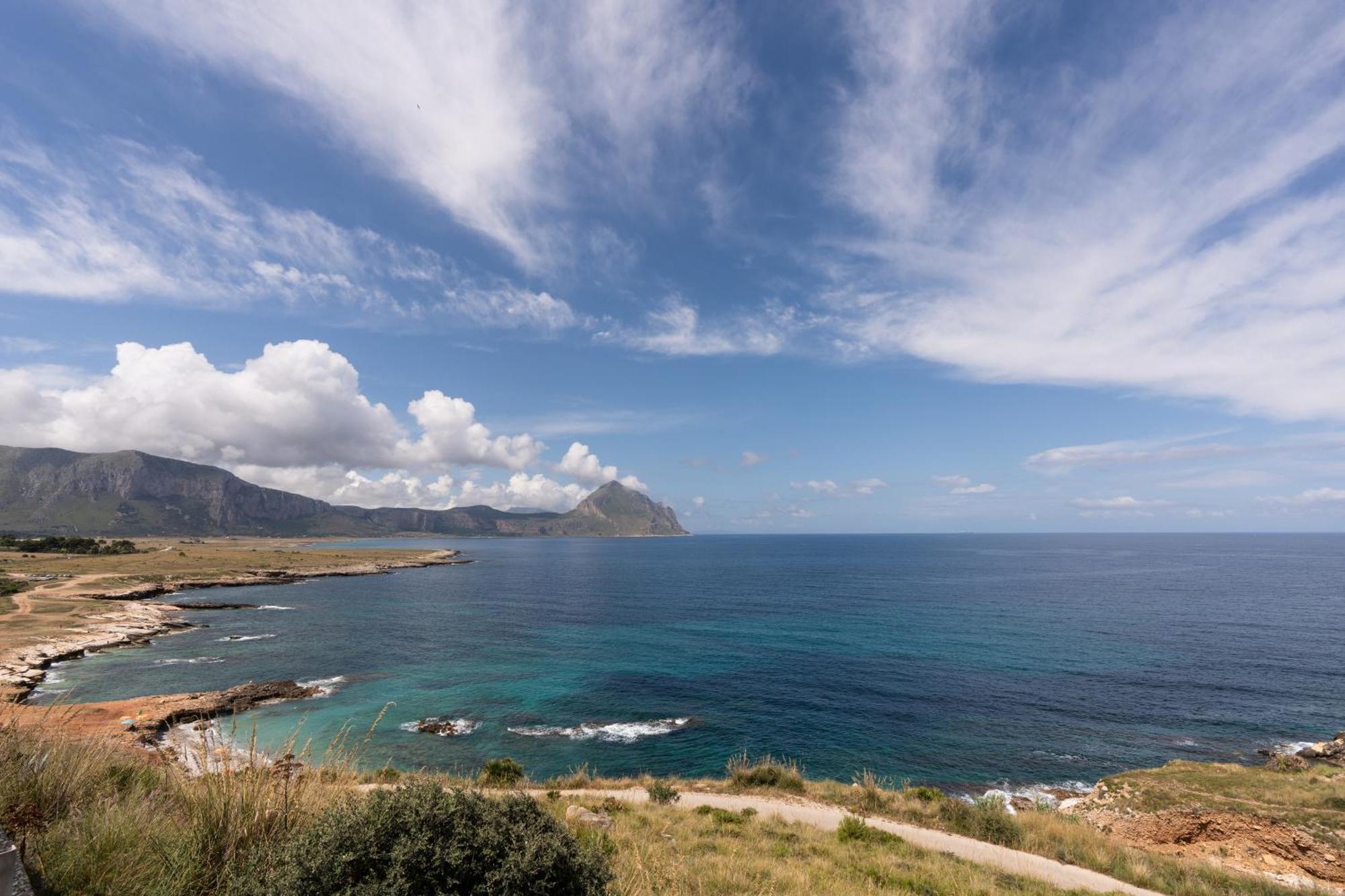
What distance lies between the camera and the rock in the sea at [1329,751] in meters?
30.8

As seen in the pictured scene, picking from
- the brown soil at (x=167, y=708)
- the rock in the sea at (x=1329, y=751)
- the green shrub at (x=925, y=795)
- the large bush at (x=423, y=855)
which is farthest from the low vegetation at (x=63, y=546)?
the rock in the sea at (x=1329, y=751)

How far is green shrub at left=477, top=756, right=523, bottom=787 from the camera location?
22.0 m

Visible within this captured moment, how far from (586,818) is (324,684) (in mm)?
38674

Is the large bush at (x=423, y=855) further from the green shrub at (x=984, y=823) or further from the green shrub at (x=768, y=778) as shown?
the green shrub at (x=768, y=778)

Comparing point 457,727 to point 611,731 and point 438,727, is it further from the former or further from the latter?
point 611,731

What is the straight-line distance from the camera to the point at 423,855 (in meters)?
5.49

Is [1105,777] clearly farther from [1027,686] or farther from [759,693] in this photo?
[759,693]

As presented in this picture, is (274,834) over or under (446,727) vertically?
over

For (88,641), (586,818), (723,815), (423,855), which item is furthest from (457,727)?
(88,641)

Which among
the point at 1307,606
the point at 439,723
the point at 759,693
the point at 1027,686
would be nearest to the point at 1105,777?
the point at 1027,686

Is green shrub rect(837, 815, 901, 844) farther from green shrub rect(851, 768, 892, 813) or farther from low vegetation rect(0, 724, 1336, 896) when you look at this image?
low vegetation rect(0, 724, 1336, 896)

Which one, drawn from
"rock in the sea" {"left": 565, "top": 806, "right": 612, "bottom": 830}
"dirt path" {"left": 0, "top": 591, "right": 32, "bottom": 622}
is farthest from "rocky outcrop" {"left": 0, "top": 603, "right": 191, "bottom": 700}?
"rock in the sea" {"left": 565, "top": 806, "right": 612, "bottom": 830}

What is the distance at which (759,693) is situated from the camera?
4341 cm

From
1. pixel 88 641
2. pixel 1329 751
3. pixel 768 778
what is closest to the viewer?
pixel 768 778
